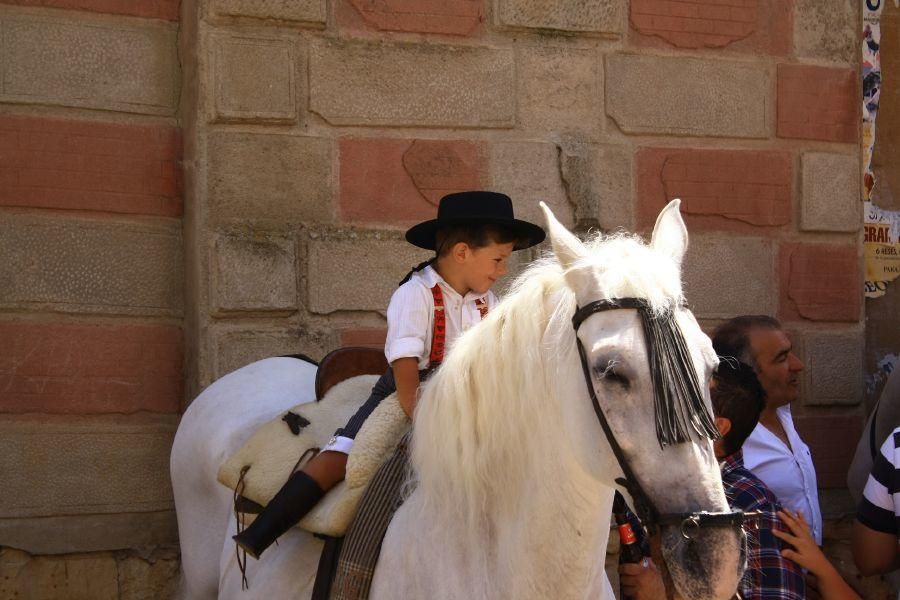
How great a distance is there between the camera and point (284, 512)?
3.19 metres

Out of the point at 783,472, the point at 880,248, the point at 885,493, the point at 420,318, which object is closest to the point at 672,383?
the point at 420,318

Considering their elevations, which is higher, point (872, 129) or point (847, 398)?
point (872, 129)

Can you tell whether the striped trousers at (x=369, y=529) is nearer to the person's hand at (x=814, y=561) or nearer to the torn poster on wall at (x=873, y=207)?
the person's hand at (x=814, y=561)

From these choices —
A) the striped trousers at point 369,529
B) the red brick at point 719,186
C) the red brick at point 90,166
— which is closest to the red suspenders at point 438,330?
the striped trousers at point 369,529

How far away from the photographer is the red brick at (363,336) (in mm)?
4988

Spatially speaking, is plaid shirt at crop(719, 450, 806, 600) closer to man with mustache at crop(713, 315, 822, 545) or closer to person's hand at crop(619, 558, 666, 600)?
person's hand at crop(619, 558, 666, 600)

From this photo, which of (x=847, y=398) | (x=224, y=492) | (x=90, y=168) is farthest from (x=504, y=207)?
(x=847, y=398)

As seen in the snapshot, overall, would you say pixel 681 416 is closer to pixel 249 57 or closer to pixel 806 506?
pixel 806 506

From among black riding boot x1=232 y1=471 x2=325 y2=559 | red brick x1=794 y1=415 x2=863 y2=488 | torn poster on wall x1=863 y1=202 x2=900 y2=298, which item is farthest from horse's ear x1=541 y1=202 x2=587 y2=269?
torn poster on wall x1=863 y1=202 x2=900 y2=298

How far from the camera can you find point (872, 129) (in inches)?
240

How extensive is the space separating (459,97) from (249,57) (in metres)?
0.97

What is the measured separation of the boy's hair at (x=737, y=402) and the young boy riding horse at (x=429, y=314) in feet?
2.78

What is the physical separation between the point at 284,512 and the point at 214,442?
0.99 m

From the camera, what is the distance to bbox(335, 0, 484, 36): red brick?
4984 mm
